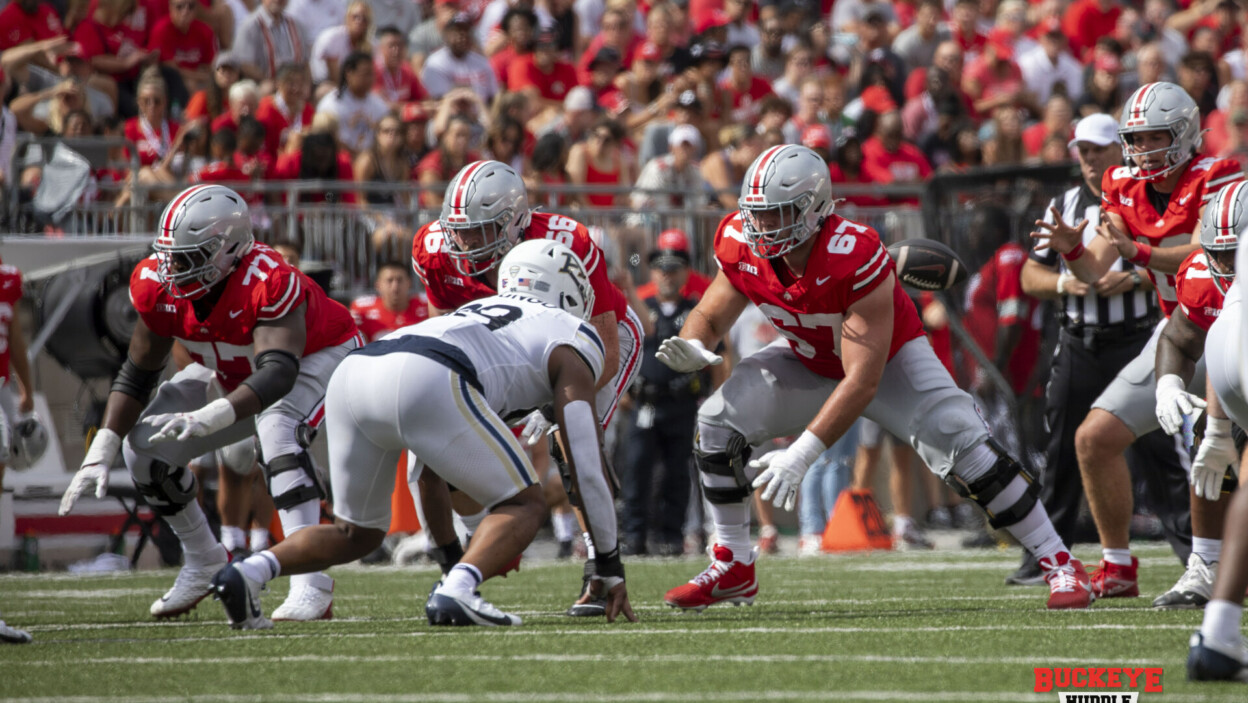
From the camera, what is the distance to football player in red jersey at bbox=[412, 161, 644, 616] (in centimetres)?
600

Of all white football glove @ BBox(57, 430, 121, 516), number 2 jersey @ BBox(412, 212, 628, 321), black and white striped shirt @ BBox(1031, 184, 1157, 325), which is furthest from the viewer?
black and white striped shirt @ BBox(1031, 184, 1157, 325)

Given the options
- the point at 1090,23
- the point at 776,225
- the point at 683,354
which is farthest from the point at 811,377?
the point at 1090,23

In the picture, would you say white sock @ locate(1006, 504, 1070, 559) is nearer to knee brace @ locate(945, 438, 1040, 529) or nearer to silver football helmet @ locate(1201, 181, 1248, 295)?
knee brace @ locate(945, 438, 1040, 529)

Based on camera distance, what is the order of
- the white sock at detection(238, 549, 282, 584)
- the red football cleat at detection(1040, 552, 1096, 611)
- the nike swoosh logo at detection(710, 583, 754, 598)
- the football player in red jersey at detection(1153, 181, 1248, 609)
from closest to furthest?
the white sock at detection(238, 549, 282, 584) → the football player in red jersey at detection(1153, 181, 1248, 609) → the red football cleat at detection(1040, 552, 1096, 611) → the nike swoosh logo at detection(710, 583, 754, 598)

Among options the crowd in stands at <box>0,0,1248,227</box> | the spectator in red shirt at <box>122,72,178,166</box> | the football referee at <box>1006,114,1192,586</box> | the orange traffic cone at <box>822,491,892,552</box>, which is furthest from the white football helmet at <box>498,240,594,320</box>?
the spectator in red shirt at <box>122,72,178,166</box>

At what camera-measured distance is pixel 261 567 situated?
502 cm

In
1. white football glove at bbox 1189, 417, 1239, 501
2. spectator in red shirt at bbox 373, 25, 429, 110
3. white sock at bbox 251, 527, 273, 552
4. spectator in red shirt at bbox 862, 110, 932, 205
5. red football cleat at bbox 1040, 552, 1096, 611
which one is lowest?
white sock at bbox 251, 527, 273, 552

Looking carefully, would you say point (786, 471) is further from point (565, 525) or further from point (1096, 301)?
point (565, 525)

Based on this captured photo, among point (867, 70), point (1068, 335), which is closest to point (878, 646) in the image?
point (1068, 335)

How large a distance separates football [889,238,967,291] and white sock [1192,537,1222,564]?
51.9 inches

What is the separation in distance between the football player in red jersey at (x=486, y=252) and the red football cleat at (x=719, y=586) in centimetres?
36

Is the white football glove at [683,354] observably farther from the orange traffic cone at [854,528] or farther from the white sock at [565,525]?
the orange traffic cone at [854,528]

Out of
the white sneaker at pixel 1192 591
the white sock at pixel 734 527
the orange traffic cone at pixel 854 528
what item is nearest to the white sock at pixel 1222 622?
the white sneaker at pixel 1192 591

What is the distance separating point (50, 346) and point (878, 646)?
6.74 metres
